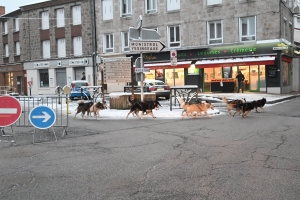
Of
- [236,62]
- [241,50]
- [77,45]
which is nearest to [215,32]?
[241,50]

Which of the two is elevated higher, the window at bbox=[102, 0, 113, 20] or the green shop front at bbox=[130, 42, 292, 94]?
the window at bbox=[102, 0, 113, 20]

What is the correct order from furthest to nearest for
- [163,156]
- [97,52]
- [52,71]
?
1. [52,71]
2. [97,52]
3. [163,156]

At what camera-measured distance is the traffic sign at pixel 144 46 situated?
538 inches

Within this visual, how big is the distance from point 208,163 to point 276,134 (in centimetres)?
347

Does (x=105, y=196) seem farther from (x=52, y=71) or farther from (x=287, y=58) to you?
(x=52, y=71)

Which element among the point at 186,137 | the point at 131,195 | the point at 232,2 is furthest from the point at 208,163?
the point at 232,2

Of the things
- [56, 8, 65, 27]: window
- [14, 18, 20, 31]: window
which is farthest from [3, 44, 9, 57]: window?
[56, 8, 65, 27]: window

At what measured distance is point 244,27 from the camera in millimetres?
27016

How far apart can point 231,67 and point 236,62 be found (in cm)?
146

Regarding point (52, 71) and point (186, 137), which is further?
point (52, 71)

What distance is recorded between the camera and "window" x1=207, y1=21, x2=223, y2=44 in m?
28.1

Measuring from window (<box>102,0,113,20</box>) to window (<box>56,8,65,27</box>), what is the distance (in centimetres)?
511

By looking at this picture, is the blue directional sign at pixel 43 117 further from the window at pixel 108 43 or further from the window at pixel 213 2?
the window at pixel 108 43

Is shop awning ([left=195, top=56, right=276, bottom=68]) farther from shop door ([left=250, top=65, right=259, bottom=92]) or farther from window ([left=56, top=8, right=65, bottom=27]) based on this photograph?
window ([left=56, top=8, right=65, bottom=27])
